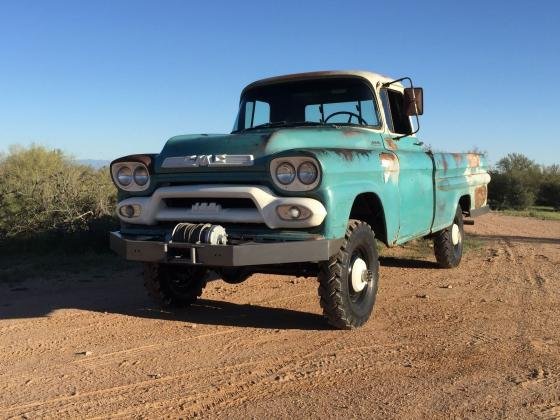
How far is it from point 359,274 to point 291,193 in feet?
3.54

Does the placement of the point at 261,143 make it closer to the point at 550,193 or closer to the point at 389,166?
the point at 389,166

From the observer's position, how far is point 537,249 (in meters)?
9.82

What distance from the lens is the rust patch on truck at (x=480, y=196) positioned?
8514 millimetres

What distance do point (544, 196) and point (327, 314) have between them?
29384 millimetres

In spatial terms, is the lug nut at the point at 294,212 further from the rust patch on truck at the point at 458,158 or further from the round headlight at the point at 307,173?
the rust patch on truck at the point at 458,158

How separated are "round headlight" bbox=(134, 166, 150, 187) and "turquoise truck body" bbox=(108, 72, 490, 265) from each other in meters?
0.05

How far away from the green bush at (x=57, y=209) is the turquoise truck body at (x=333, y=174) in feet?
18.7

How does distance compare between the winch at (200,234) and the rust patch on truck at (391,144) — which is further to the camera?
the rust patch on truck at (391,144)

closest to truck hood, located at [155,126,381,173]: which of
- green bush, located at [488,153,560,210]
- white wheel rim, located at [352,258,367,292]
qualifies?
white wheel rim, located at [352,258,367,292]

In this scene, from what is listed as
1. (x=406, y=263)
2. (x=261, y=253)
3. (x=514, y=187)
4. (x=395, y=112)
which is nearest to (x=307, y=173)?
(x=261, y=253)

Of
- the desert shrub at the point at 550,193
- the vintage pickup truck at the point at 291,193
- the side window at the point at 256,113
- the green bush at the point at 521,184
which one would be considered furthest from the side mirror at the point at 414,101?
the desert shrub at the point at 550,193

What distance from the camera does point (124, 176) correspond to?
5.05 meters

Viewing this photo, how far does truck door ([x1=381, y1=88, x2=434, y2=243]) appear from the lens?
Answer: 18.8ft

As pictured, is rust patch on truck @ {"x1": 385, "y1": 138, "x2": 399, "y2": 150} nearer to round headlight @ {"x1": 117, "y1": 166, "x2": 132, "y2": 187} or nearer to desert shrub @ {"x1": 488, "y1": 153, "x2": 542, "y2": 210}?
round headlight @ {"x1": 117, "y1": 166, "x2": 132, "y2": 187}
